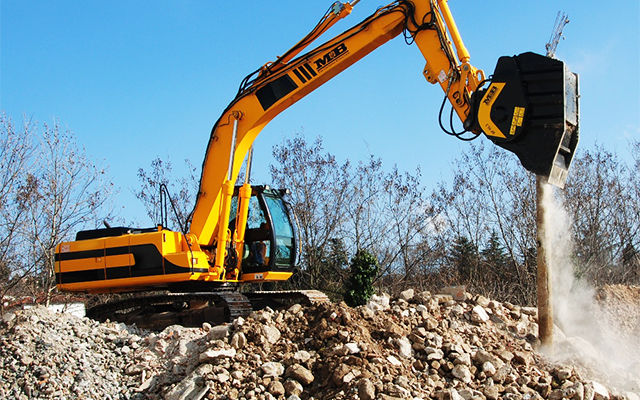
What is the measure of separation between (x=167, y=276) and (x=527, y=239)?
42.1 feet

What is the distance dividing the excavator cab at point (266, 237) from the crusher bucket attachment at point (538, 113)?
12.3ft

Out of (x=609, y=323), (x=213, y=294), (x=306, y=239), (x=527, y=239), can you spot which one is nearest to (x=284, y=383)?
(x=213, y=294)

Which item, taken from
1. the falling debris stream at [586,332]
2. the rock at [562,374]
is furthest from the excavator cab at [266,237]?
the rock at [562,374]

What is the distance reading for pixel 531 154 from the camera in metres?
6.42

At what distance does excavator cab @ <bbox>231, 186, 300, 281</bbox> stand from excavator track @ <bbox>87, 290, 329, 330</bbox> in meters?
0.49

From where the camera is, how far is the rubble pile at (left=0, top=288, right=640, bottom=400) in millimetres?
5777

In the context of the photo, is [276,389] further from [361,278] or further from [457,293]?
[361,278]

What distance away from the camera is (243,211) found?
896 centimetres

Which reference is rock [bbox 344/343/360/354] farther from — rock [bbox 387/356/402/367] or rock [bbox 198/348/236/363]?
rock [bbox 198/348/236/363]

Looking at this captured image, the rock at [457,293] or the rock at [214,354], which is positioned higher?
the rock at [457,293]

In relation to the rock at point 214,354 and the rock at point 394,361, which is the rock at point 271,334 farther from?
the rock at point 394,361

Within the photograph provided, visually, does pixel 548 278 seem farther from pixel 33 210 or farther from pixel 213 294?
pixel 33 210

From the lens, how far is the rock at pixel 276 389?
564cm

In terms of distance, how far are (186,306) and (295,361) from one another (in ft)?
12.8
